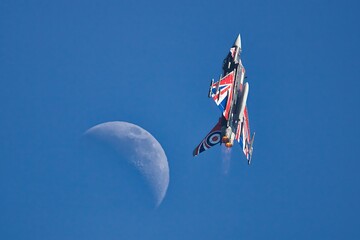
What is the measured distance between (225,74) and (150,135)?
1745cm

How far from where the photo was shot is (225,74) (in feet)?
283

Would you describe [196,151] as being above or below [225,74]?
below

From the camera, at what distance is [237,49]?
8956 cm

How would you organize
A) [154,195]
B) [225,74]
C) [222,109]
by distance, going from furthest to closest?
[154,195] < [225,74] < [222,109]

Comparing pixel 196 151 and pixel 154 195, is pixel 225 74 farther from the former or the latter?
pixel 154 195

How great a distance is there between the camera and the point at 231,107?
8281 cm

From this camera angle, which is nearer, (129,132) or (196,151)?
(196,151)

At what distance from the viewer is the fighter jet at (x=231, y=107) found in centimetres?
8056

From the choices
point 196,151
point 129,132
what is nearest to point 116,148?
point 129,132

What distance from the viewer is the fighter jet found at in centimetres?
8056

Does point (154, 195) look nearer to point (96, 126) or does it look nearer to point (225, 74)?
point (96, 126)

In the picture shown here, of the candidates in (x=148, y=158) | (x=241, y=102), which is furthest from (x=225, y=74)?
(x=148, y=158)

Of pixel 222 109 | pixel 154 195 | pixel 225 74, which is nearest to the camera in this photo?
pixel 222 109

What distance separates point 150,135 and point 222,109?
834 inches
